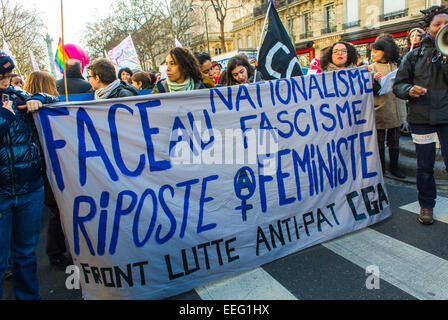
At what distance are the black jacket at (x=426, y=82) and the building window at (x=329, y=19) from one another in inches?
1168

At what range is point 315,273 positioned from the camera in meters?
2.48

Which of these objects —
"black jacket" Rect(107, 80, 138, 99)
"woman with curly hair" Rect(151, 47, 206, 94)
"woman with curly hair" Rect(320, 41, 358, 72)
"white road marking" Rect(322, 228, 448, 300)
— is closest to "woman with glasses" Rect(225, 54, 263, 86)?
"woman with curly hair" Rect(151, 47, 206, 94)

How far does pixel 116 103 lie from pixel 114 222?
0.82 metres

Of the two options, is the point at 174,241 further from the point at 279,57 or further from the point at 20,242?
the point at 279,57

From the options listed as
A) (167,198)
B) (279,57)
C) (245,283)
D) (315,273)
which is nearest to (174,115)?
(167,198)

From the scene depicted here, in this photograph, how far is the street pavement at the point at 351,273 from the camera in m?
2.25

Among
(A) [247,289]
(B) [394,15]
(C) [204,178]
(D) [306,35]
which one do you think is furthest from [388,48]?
(D) [306,35]

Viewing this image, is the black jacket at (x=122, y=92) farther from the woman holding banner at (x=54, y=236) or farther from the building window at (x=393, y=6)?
the building window at (x=393, y=6)

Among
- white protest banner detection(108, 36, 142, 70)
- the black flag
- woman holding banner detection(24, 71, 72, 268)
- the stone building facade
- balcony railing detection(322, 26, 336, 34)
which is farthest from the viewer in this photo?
balcony railing detection(322, 26, 336, 34)

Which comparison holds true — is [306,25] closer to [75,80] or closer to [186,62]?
[75,80]

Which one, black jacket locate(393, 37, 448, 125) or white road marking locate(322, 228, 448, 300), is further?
black jacket locate(393, 37, 448, 125)

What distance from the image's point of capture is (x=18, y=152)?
2109 mm

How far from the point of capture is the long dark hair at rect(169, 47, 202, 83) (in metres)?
3.33

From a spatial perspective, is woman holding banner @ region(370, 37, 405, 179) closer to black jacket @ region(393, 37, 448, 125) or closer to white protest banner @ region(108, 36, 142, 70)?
black jacket @ region(393, 37, 448, 125)
